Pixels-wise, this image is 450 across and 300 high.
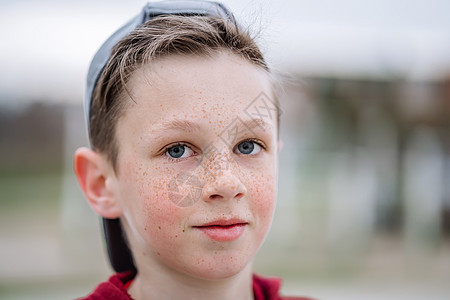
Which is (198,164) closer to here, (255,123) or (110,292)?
(255,123)

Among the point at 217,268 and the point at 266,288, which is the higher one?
the point at 217,268

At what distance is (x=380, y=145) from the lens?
17.2 feet

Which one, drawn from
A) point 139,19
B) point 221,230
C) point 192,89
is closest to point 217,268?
point 221,230

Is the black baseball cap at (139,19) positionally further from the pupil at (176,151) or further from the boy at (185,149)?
the pupil at (176,151)

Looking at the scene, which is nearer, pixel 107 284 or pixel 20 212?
→ pixel 107 284

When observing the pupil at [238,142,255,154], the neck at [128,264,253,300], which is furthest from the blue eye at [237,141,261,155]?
the neck at [128,264,253,300]

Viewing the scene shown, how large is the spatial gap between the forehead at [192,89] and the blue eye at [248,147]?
57 millimetres

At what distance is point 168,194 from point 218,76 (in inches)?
8.7

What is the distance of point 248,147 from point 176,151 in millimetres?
132

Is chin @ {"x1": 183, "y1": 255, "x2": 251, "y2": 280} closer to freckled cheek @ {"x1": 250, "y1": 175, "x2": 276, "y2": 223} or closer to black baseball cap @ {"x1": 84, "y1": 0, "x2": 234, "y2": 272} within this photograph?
freckled cheek @ {"x1": 250, "y1": 175, "x2": 276, "y2": 223}

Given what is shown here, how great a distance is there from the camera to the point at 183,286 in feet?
2.95

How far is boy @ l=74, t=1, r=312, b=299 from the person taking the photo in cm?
81

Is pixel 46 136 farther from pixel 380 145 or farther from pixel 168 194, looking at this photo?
pixel 168 194

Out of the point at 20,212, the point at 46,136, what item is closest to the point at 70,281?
the point at 20,212
